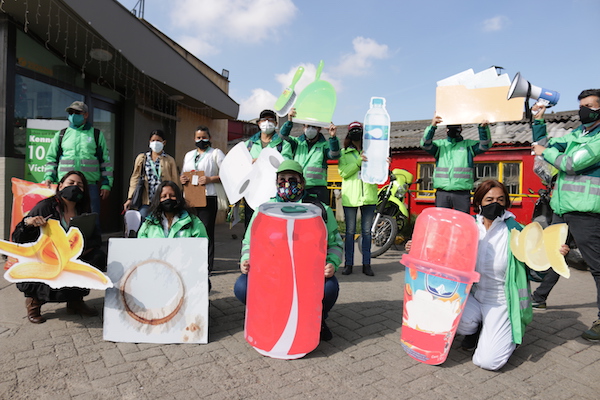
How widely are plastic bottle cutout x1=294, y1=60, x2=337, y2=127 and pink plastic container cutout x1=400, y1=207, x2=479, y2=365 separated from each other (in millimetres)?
1870

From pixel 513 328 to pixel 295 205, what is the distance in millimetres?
1715

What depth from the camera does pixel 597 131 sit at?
3178 mm

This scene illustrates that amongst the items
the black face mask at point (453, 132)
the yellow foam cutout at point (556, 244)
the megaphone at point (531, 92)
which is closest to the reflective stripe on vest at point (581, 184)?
the megaphone at point (531, 92)

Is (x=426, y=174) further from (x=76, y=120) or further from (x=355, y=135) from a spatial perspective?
(x=76, y=120)

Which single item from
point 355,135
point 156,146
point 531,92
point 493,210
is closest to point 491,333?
point 493,210

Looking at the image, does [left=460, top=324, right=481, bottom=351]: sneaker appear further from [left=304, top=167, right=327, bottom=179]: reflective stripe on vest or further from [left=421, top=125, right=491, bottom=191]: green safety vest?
[left=304, top=167, right=327, bottom=179]: reflective stripe on vest

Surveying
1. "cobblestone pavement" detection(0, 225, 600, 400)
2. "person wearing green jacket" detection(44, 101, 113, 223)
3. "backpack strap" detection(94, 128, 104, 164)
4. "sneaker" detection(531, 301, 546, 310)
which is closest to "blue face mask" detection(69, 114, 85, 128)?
"person wearing green jacket" detection(44, 101, 113, 223)

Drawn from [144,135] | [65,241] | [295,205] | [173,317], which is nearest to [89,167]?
[65,241]

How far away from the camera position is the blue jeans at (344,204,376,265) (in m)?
5.31

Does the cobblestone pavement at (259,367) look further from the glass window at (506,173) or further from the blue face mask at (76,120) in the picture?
the glass window at (506,173)

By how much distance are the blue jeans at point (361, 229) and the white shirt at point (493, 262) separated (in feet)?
8.10

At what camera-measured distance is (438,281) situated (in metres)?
2.61

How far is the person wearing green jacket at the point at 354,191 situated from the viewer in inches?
204

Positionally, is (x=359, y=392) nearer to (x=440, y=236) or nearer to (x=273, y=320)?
(x=273, y=320)
